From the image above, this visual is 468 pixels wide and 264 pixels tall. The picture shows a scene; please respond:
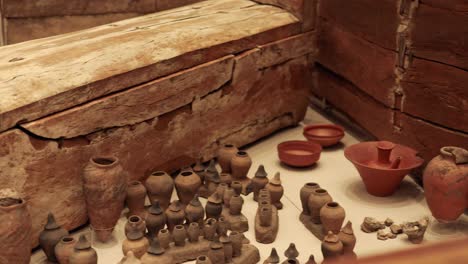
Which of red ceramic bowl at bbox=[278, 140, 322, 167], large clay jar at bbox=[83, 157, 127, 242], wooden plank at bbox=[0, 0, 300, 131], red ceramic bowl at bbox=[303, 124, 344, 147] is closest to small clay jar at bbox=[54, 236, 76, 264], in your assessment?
large clay jar at bbox=[83, 157, 127, 242]

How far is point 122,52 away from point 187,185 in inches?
34.9

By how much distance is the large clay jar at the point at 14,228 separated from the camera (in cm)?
300

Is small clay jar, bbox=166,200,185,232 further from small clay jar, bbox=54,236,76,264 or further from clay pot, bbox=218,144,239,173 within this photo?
clay pot, bbox=218,144,239,173

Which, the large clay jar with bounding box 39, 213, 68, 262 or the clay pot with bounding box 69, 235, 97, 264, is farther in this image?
the large clay jar with bounding box 39, 213, 68, 262

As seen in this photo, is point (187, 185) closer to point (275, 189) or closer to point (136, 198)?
point (136, 198)

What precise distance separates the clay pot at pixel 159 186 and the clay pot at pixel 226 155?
1.88 feet

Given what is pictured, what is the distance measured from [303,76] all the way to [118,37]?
5.59 feet

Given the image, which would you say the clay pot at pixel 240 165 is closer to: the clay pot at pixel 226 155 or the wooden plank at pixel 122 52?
the clay pot at pixel 226 155

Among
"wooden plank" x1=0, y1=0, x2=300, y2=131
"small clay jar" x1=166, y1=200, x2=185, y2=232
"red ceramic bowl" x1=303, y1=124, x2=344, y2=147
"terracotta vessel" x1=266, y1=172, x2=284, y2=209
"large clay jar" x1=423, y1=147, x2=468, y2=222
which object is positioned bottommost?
"red ceramic bowl" x1=303, y1=124, x2=344, y2=147

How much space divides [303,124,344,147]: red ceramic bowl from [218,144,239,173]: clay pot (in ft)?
2.80

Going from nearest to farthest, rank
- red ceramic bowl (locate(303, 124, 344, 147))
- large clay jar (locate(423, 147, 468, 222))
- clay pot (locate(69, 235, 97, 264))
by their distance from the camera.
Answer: clay pot (locate(69, 235, 97, 264)) < large clay jar (locate(423, 147, 468, 222)) < red ceramic bowl (locate(303, 124, 344, 147))

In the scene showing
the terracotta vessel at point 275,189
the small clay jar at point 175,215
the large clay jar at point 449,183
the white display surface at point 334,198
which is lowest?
the white display surface at point 334,198

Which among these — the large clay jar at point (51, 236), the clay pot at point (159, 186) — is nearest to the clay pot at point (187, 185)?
the clay pot at point (159, 186)

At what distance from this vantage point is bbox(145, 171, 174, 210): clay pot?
3785mm
